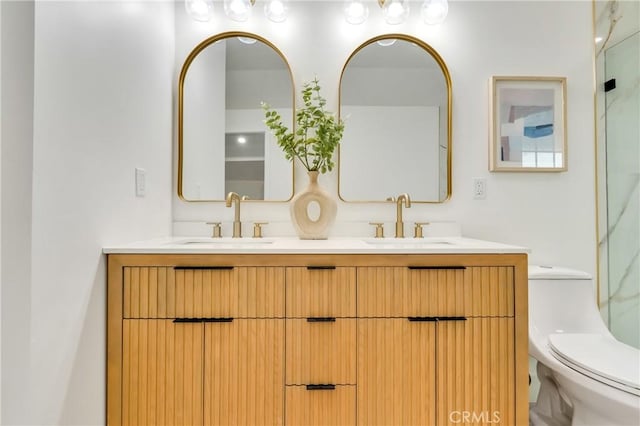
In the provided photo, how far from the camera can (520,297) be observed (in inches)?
43.9

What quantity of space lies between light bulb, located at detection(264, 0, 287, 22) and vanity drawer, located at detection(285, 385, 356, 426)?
5.33ft

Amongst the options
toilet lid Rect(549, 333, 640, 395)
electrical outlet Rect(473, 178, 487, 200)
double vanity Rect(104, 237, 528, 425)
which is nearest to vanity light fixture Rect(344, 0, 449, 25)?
electrical outlet Rect(473, 178, 487, 200)

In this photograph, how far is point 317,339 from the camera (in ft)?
3.60

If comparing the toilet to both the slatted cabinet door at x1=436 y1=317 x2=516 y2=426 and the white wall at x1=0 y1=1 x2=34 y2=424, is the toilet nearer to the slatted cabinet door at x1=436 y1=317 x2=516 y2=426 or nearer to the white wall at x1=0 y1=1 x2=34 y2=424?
the slatted cabinet door at x1=436 y1=317 x2=516 y2=426

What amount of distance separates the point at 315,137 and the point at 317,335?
86 centimetres

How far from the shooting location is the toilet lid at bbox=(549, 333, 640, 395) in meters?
1.01

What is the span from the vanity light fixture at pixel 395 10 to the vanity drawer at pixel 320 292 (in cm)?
128

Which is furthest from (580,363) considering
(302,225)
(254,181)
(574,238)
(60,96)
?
(60,96)

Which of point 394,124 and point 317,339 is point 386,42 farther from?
point 317,339

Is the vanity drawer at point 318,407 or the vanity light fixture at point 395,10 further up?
the vanity light fixture at point 395,10

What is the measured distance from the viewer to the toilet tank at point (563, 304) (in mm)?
1430

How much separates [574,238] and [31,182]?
7.10 feet

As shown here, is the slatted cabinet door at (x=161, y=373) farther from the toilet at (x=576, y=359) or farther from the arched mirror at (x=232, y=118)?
the toilet at (x=576, y=359)

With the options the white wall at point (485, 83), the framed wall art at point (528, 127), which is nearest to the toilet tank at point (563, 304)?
the white wall at point (485, 83)
